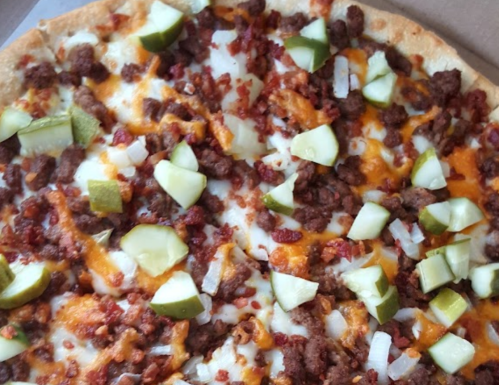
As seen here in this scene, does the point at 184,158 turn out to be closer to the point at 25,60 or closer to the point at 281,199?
the point at 281,199

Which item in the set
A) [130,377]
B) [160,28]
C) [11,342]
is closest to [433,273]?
[130,377]

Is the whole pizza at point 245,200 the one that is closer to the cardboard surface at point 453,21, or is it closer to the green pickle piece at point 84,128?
the green pickle piece at point 84,128

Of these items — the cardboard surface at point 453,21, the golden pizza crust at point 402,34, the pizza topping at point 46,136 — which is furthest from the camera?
the cardboard surface at point 453,21

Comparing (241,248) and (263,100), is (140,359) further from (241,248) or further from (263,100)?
(263,100)

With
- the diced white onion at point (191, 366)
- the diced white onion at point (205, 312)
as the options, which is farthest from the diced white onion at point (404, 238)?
the diced white onion at point (191, 366)

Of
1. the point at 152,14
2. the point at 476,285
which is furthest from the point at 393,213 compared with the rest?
the point at 152,14

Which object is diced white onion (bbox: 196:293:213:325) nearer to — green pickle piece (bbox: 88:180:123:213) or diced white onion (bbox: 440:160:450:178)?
green pickle piece (bbox: 88:180:123:213)

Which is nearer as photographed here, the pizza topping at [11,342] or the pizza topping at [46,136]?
the pizza topping at [11,342]
